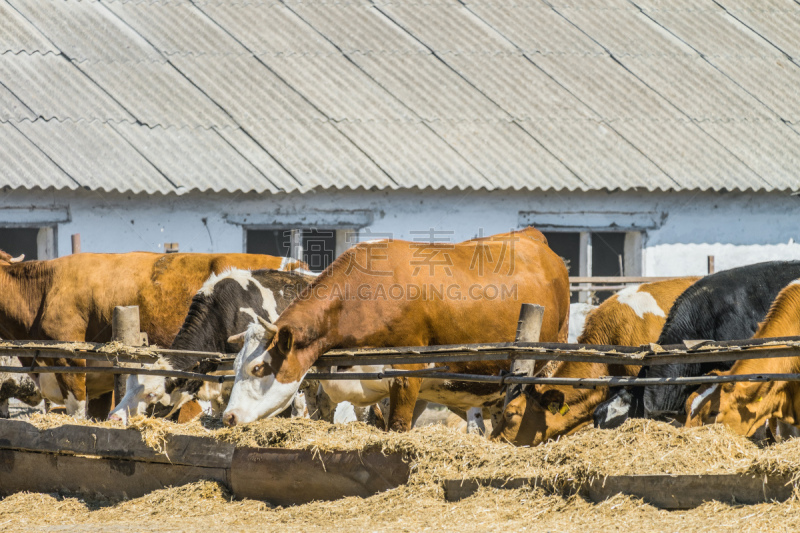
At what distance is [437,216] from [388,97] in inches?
80.9

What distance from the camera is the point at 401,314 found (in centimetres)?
609

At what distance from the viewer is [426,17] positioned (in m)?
13.6

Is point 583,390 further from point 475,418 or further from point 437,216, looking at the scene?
point 437,216

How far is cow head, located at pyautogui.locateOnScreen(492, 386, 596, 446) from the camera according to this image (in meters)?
5.45

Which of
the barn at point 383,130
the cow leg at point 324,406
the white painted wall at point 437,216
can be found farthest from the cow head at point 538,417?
the white painted wall at point 437,216

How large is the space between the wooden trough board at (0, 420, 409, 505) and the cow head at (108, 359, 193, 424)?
1.93ft

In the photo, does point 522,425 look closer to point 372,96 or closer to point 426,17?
point 372,96

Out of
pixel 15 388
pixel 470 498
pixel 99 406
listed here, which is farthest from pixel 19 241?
pixel 470 498

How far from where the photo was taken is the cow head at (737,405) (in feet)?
16.5

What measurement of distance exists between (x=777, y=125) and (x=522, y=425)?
8.70m

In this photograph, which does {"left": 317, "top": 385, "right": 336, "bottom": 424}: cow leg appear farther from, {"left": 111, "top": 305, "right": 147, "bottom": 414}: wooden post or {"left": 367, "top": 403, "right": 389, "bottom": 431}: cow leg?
{"left": 111, "top": 305, "right": 147, "bottom": 414}: wooden post

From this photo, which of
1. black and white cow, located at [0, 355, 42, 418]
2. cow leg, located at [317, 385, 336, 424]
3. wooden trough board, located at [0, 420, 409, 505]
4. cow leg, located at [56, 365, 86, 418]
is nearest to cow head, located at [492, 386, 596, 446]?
wooden trough board, located at [0, 420, 409, 505]

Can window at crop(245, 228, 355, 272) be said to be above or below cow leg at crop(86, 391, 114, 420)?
above

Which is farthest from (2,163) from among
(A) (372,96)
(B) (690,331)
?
(B) (690,331)
